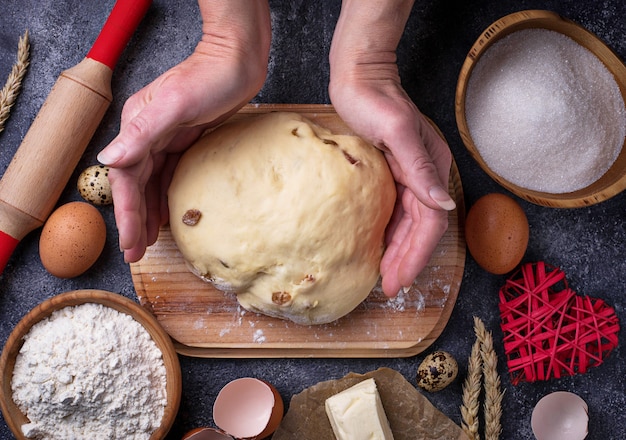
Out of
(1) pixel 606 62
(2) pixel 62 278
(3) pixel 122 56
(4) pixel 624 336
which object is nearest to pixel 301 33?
(3) pixel 122 56

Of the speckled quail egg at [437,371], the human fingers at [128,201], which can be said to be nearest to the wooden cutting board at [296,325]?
the speckled quail egg at [437,371]

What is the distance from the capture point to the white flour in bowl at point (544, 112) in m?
1.74

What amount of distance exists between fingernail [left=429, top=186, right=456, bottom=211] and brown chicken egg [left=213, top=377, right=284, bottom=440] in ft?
2.49

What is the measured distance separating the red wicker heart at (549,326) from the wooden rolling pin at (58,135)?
53.5 inches

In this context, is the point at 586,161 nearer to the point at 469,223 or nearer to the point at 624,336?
the point at 469,223

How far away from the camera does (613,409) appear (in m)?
1.93

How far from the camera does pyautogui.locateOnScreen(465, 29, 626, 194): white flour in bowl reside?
1.74m

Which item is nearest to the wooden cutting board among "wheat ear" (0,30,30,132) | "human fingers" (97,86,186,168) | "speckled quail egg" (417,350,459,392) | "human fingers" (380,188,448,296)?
"speckled quail egg" (417,350,459,392)

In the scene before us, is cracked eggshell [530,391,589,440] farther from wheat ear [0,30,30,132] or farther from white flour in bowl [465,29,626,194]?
wheat ear [0,30,30,132]

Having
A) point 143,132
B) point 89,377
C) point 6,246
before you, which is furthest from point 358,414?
point 6,246

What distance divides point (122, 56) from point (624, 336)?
1.81 meters

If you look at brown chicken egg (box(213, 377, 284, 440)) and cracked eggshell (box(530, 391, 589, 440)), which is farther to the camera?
cracked eggshell (box(530, 391, 589, 440))

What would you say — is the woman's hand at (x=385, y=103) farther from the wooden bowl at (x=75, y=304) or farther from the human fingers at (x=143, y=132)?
the wooden bowl at (x=75, y=304)

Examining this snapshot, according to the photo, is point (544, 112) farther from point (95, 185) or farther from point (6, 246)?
point (6, 246)
